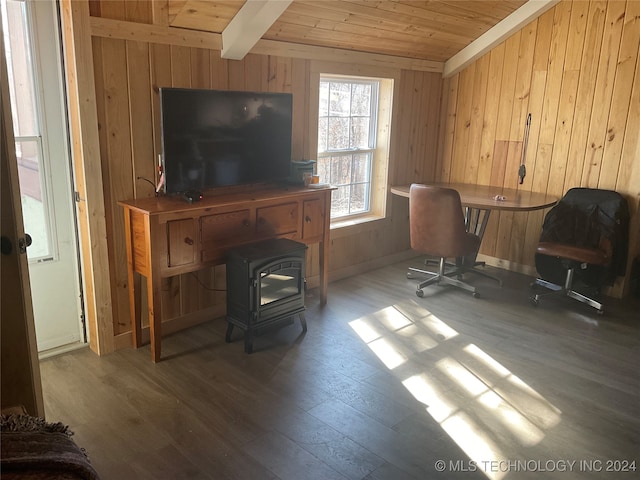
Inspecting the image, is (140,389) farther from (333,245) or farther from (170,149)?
(333,245)

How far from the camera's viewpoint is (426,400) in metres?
2.70

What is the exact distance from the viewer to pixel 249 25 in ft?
10.4

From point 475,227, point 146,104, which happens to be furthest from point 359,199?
point 146,104

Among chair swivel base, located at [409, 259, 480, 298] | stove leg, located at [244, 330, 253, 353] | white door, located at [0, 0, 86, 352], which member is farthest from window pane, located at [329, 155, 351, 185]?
white door, located at [0, 0, 86, 352]

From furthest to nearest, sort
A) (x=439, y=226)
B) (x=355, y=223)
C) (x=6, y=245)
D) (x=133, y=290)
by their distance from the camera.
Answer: (x=355, y=223) < (x=439, y=226) < (x=133, y=290) < (x=6, y=245)

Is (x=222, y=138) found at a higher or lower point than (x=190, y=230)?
higher

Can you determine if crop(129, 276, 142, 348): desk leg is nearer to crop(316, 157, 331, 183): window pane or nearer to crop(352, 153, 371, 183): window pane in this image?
crop(316, 157, 331, 183): window pane

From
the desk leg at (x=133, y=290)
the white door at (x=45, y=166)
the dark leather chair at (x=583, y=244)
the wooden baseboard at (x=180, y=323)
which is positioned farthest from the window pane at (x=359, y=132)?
the white door at (x=45, y=166)

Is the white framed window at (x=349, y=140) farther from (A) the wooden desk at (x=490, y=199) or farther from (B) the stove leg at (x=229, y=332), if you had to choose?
(B) the stove leg at (x=229, y=332)

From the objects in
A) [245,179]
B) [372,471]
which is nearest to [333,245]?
[245,179]

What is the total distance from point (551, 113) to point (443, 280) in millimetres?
1805

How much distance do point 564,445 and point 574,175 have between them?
287cm

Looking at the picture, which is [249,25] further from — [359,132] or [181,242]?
[359,132]

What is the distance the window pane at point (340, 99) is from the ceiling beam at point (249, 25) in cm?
114
